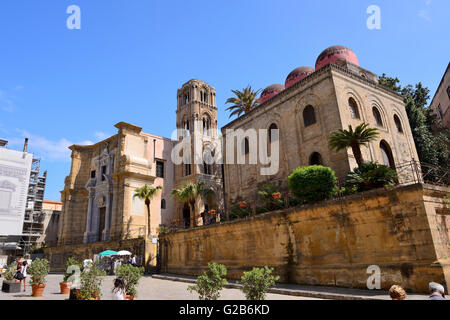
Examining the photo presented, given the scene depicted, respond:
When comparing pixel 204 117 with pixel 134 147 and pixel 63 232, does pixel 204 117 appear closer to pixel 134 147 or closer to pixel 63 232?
pixel 134 147

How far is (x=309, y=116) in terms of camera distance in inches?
724

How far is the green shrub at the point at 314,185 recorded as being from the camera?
12.5 m

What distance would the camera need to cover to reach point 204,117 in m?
38.9

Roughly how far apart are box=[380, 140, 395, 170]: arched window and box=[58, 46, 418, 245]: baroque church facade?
0.22ft

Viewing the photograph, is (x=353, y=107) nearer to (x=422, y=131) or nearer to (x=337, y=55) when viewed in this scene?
(x=337, y=55)

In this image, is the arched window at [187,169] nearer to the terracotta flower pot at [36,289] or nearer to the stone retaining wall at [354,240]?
the stone retaining wall at [354,240]

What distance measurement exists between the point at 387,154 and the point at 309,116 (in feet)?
18.5

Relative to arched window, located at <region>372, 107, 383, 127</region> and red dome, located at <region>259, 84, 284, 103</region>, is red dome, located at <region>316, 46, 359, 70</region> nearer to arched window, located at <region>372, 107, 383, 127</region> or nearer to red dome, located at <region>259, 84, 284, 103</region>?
arched window, located at <region>372, 107, 383, 127</region>

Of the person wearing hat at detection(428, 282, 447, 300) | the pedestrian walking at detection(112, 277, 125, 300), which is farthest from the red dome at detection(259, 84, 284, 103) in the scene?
the person wearing hat at detection(428, 282, 447, 300)

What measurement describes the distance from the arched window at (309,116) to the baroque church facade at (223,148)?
2.5 inches

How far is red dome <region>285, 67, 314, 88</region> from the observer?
2134cm

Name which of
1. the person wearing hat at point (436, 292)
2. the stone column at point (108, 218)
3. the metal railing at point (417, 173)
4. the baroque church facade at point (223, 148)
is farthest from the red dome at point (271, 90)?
the person wearing hat at point (436, 292)

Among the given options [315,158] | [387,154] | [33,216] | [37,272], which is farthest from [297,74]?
[33,216]

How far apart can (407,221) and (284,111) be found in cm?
1192
